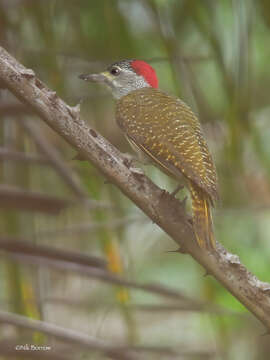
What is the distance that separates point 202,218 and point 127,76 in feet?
4.29

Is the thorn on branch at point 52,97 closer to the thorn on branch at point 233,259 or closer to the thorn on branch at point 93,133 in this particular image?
the thorn on branch at point 93,133

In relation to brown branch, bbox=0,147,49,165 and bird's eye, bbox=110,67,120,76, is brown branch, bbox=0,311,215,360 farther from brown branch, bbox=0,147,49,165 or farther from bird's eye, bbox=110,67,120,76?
bird's eye, bbox=110,67,120,76

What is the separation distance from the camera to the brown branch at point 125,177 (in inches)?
60.5

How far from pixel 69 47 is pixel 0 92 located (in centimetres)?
60

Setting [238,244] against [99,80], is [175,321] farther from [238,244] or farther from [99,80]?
[99,80]

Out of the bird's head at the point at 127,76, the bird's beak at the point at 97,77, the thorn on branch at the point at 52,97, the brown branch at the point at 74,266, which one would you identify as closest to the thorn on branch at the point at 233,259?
the brown branch at the point at 74,266

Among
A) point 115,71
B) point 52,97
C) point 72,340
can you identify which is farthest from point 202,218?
point 115,71

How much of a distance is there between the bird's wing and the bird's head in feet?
1.08

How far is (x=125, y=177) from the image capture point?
1.66 metres

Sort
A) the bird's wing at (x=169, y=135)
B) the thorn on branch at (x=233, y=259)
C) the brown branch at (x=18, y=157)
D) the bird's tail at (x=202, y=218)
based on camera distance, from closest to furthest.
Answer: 1. the thorn on branch at (x=233, y=259)
2. the bird's tail at (x=202, y=218)
3. the brown branch at (x=18, y=157)
4. the bird's wing at (x=169, y=135)

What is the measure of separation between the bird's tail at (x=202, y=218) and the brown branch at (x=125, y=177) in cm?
3

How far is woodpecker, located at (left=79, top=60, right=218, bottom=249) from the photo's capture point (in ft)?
6.79

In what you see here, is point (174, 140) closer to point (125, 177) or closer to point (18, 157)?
point (18, 157)

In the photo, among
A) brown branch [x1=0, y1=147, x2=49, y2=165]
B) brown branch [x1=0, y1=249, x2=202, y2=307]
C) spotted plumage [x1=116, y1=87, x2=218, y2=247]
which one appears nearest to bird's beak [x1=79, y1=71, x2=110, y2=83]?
spotted plumage [x1=116, y1=87, x2=218, y2=247]
